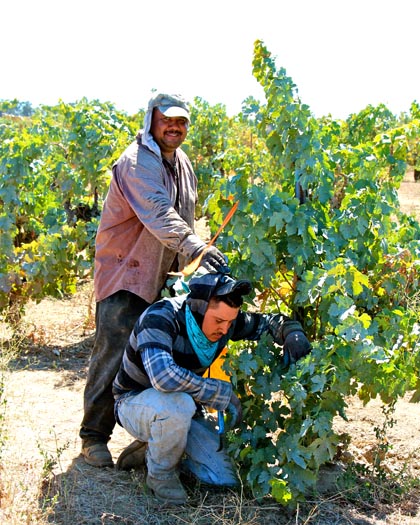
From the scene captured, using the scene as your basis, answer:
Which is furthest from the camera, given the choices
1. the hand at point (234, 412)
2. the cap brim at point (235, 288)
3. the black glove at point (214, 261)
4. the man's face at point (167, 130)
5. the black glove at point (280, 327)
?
the man's face at point (167, 130)

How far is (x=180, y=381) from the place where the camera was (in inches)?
127

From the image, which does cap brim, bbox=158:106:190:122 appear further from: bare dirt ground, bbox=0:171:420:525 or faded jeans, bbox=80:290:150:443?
bare dirt ground, bbox=0:171:420:525

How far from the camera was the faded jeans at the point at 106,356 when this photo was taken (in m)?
3.84

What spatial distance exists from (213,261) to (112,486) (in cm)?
119

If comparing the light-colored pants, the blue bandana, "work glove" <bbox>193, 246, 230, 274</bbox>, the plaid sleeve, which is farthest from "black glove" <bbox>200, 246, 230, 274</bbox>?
the light-colored pants

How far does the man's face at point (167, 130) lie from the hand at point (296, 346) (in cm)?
106

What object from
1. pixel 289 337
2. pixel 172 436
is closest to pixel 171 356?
pixel 172 436

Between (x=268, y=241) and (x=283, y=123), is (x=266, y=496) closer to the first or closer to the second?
(x=268, y=241)

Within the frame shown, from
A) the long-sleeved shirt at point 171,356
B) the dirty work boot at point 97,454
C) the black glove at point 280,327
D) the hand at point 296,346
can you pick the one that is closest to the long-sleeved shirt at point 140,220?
the long-sleeved shirt at point 171,356

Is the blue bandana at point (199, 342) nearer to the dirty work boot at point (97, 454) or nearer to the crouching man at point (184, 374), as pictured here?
the crouching man at point (184, 374)

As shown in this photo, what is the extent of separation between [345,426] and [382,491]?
3.02 ft

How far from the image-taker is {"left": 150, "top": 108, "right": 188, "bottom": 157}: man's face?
3651mm

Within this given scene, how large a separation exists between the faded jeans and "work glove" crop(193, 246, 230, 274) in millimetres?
689

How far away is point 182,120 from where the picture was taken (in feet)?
12.1
